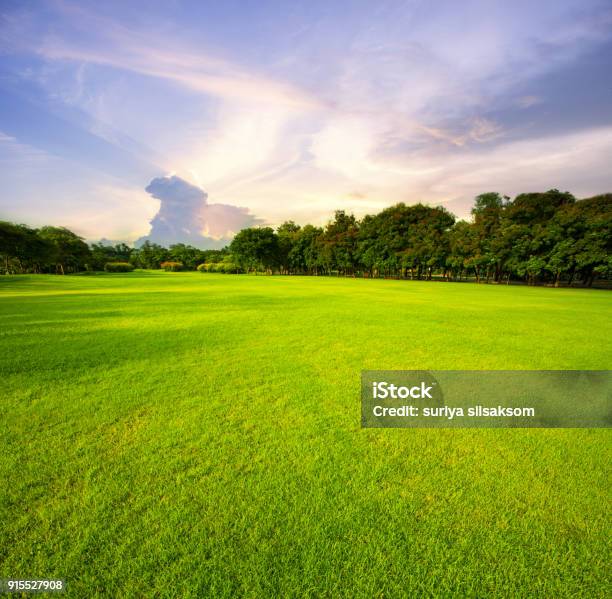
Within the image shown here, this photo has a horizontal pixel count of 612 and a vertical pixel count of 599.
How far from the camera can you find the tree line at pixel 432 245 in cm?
3784

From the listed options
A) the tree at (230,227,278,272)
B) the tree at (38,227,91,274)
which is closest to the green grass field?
the tree at (230,227,278,272)

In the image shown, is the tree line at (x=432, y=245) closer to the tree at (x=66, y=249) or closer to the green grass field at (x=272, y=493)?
the tree at (x=66, y=249)

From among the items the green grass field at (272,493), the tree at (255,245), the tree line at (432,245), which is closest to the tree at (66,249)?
the tree line at (432,245)

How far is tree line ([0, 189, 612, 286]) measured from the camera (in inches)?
1490

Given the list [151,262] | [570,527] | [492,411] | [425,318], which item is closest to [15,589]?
[570,527]

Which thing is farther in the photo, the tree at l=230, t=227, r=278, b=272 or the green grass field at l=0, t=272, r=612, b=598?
the tree at l=230, t=227, r=278, b=272

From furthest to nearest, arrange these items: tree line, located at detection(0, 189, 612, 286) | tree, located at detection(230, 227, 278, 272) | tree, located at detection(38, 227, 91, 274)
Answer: tree, located at detection(230, 227, 278, 272) → tree, located at detection(38, 227, 91, 274) → tree line, located at detection(0, 189, 612, 286)

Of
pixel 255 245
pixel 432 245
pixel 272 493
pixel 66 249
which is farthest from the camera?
pixel 255 245

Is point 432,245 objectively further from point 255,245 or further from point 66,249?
point 66,249

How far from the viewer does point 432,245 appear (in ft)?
173

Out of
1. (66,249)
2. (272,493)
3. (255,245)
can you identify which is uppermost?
(255,245)

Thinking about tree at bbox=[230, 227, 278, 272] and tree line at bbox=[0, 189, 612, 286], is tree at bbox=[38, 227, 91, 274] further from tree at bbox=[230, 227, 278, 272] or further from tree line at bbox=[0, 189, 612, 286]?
tree at bbox=[230, 227, 278, 272]

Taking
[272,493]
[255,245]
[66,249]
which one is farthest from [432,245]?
[66,249]

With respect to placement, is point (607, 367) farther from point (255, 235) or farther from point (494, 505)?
point (255, 235)
